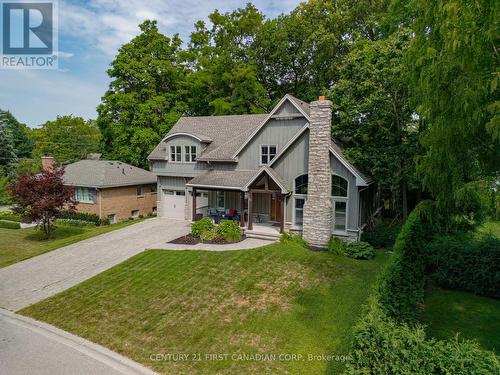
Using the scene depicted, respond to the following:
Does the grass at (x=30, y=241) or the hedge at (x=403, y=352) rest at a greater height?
the hedge at (x=403, y=352)

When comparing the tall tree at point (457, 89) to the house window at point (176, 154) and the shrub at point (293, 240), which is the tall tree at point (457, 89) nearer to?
the shrub at point (293, 240)

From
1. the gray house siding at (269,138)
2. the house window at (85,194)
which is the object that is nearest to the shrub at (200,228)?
the gray house siding at (269,138)

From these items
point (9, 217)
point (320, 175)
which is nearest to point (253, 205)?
point (320, 175)

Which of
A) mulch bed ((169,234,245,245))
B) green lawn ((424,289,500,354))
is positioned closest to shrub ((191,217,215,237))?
mulch bed ((169,234,245,245))

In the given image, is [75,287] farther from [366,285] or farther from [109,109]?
[109,109]

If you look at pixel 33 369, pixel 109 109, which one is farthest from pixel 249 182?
pixel 109 109

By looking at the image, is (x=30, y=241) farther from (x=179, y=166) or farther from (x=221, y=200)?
(x=221, y=200)
